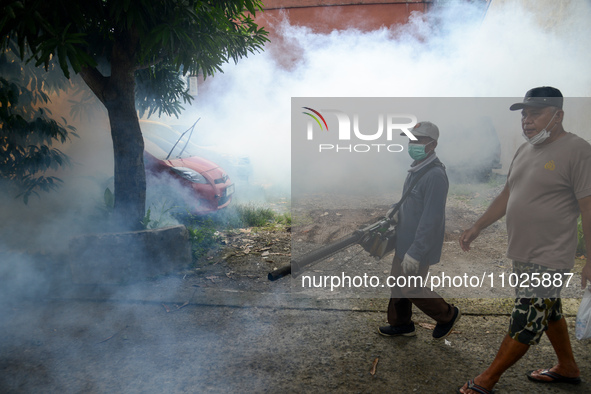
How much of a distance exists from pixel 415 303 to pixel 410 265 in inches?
16.2

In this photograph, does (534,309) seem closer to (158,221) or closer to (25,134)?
(158,221)

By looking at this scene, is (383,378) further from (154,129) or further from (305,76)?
(305,76)

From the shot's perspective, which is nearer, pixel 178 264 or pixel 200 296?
pixel 200 296

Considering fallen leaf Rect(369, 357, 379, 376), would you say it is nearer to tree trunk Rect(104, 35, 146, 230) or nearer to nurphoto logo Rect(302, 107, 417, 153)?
tree trunk Rect(104, 35, 146, 230)

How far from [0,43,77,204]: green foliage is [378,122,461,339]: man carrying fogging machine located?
443 cm

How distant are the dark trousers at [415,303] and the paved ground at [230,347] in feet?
0.62

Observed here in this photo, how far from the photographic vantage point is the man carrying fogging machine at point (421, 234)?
8.95ft

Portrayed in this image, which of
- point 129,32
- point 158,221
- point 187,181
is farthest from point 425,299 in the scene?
point 187,181

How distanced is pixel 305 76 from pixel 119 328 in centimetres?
1194

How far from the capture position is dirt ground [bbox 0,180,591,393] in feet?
8.48

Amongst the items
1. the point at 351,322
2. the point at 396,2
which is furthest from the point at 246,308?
the point at 396,2

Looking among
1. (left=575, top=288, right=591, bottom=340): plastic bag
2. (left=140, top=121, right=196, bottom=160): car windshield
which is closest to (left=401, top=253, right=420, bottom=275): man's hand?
(left=575, top=288, right=591, bottom=340): plastic bag

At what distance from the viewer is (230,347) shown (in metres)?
2.99

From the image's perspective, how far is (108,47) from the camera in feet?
15.3
